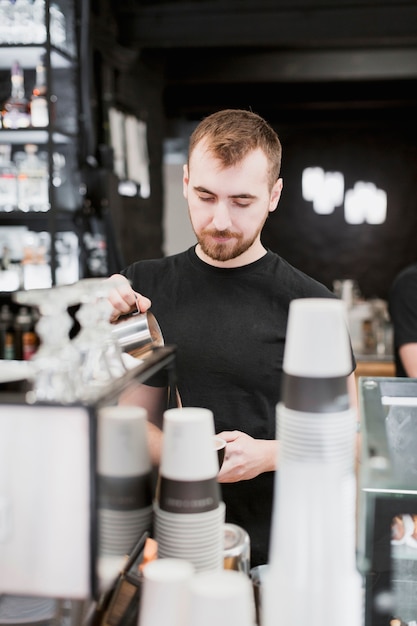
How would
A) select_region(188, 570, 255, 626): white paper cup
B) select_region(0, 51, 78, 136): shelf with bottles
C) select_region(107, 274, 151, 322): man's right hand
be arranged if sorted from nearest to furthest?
select_region(188, 570, 255, 626): white paper cup, select_region(107, 274, 151, 322): man's right hand, select_region(0, 51, 78, 136): shelf with bottles

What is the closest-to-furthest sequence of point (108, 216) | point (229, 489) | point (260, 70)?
point (229, 489) → point (108, 216) → point (260, 70)

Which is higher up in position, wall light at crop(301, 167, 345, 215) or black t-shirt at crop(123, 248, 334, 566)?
wall light at crop(301, 167, 345, 215)

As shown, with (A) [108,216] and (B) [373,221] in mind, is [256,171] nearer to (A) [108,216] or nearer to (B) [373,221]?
(A) [108,216]

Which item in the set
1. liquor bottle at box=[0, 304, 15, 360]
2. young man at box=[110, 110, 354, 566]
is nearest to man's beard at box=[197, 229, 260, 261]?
young man at box=[110, 110, 354, 566]

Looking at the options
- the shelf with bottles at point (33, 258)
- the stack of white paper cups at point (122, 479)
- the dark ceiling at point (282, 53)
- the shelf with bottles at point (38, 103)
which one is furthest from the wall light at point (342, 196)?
the stack of white paper cups at point (122, 479)

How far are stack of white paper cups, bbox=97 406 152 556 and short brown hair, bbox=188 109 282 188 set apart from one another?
88 cm

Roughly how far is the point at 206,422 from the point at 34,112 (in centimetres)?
352

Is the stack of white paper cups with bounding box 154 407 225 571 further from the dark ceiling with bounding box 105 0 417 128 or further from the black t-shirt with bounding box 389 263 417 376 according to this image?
the dark ceiling with bounding box 105 0 417 128

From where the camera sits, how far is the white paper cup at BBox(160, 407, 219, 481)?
33.8 inches

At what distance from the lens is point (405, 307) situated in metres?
2.59

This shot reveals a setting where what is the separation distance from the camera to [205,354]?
187cm

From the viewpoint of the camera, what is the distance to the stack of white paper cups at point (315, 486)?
0.77 m

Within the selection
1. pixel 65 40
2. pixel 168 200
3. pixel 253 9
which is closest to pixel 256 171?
pixel 65 40

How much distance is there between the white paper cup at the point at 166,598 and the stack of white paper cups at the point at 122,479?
0.08 metres
